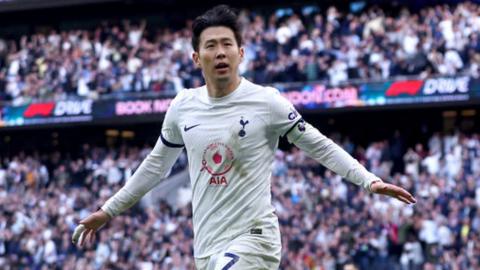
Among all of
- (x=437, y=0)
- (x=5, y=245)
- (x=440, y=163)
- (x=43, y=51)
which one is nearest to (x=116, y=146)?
(x=43, y=51)

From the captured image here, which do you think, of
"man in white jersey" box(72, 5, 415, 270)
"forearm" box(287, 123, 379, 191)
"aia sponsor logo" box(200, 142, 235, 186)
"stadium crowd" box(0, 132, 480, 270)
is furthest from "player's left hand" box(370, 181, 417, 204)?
"stadium crowd" box(0, 132, 480, 270)

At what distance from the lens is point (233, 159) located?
6.08m

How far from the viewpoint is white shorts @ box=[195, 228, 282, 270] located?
19.5 ft

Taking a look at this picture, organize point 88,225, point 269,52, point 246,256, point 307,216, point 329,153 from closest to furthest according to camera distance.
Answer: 1. point 246,256
2. point 329,153
3. point 88,225
4. point 307,216
5. point 269,52

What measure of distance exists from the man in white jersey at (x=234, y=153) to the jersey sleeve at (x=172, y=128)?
0.14 metres

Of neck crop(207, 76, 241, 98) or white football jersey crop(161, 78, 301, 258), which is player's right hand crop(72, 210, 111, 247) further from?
neck crop(207, 76, 241, 98)

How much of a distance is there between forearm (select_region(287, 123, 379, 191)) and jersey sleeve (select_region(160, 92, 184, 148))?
0.65 m

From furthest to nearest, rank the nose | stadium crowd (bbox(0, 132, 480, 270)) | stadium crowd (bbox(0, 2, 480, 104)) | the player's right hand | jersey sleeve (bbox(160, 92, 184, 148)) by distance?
1. stadium crowd (bbox(0, 2, 480, 104))
2. stadium crowd (bbox(0, 132, 480, 270))
3. the player's right hand
4. jersey sleeve (bbox(160, 92, 184, 148))
5. the nose

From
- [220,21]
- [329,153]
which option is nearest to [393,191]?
[329,153]

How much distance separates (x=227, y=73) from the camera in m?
6.08

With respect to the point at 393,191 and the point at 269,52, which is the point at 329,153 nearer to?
the point at 393,191

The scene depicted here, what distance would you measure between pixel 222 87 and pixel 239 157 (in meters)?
0.39

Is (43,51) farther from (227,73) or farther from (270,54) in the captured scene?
(227,73)

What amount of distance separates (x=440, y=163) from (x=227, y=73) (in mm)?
15360
